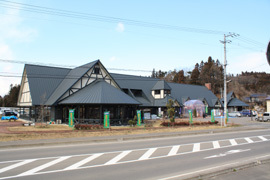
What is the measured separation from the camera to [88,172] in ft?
26.9

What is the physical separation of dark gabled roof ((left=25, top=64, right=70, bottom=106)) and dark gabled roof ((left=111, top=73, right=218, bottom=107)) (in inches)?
433

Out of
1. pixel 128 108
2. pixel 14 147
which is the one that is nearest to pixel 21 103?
pixel 128 108

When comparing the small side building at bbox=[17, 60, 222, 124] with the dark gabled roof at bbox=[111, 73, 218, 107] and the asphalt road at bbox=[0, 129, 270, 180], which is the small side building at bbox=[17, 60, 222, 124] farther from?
the asphalt road at bbox=[0, 129, 270, 180]

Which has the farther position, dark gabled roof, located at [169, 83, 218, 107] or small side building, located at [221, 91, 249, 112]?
small side building, located at [221, 91, 249, 112]

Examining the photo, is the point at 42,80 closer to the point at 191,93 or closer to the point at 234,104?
the point at 191,93

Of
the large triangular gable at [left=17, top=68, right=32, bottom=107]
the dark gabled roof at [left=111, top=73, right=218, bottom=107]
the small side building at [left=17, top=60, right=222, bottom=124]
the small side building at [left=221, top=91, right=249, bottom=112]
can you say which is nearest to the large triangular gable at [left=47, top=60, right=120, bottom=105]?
the small side building at [left=17, top=60, right=222, bottom=124]

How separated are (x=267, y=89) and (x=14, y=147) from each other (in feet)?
335

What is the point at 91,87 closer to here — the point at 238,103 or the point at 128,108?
the point at 128,108

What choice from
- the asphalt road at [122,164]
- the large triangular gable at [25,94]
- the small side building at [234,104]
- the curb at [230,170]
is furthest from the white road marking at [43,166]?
the small side building at [234,104]

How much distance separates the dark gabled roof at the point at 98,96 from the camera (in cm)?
2980

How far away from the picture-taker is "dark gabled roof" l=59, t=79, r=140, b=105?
2980cm

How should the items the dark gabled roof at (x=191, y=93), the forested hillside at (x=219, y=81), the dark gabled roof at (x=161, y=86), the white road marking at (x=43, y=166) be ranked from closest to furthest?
1. the white road marking at (x=43, y=166)
2. the dark gabled roof at (x=161, y=86)
3. the dark gabled roof at (x=191, y=93)
4. the forested hillside at (x=219, y=81)

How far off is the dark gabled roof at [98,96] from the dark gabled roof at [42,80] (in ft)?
16.7

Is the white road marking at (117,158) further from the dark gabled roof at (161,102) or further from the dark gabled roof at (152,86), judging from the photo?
the dark gabled roof at (161,102)
